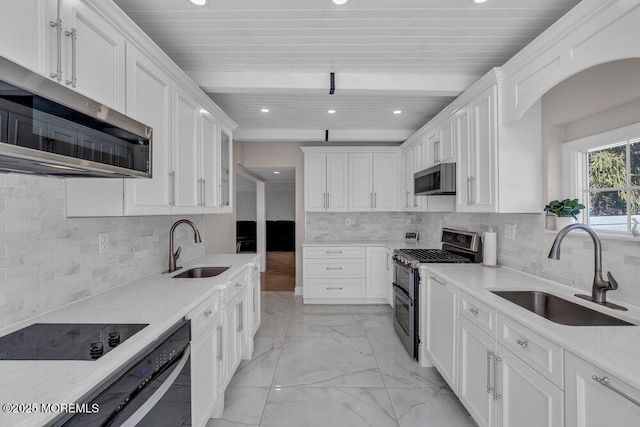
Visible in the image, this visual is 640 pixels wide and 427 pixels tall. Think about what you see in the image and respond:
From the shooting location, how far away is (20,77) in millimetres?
787

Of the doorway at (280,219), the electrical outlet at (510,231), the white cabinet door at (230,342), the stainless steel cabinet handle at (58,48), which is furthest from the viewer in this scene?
the doorway at (280,219)

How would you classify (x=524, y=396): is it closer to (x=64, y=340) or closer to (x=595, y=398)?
(x=595, y=398)

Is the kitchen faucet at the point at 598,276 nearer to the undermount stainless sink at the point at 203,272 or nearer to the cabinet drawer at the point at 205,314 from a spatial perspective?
the cabinet drawer at the point at 205,314

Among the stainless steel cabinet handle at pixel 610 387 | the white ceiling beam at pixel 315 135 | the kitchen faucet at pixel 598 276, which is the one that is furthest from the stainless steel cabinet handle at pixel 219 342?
the white ceiling beam at pixel 315 135

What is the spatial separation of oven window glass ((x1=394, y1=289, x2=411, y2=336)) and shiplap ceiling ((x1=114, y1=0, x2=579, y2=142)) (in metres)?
1.99

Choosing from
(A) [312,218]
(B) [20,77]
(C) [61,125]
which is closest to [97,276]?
(C) [61,125]

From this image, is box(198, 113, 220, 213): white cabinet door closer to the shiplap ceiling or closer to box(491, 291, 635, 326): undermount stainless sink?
the shiplap ceiling

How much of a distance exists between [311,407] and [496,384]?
1240 millimetres

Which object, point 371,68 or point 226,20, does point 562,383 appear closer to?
point 371,68

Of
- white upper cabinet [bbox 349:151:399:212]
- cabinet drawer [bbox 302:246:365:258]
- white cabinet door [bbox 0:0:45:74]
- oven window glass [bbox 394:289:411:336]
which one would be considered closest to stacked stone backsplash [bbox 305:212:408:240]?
white upper cabinet [bbox 349:151:399:212]

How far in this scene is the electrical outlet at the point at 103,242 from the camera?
1.77 metres

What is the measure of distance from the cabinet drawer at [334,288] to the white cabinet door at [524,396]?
283cm

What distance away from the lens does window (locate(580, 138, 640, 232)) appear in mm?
1677

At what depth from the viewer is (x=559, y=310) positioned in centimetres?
171
